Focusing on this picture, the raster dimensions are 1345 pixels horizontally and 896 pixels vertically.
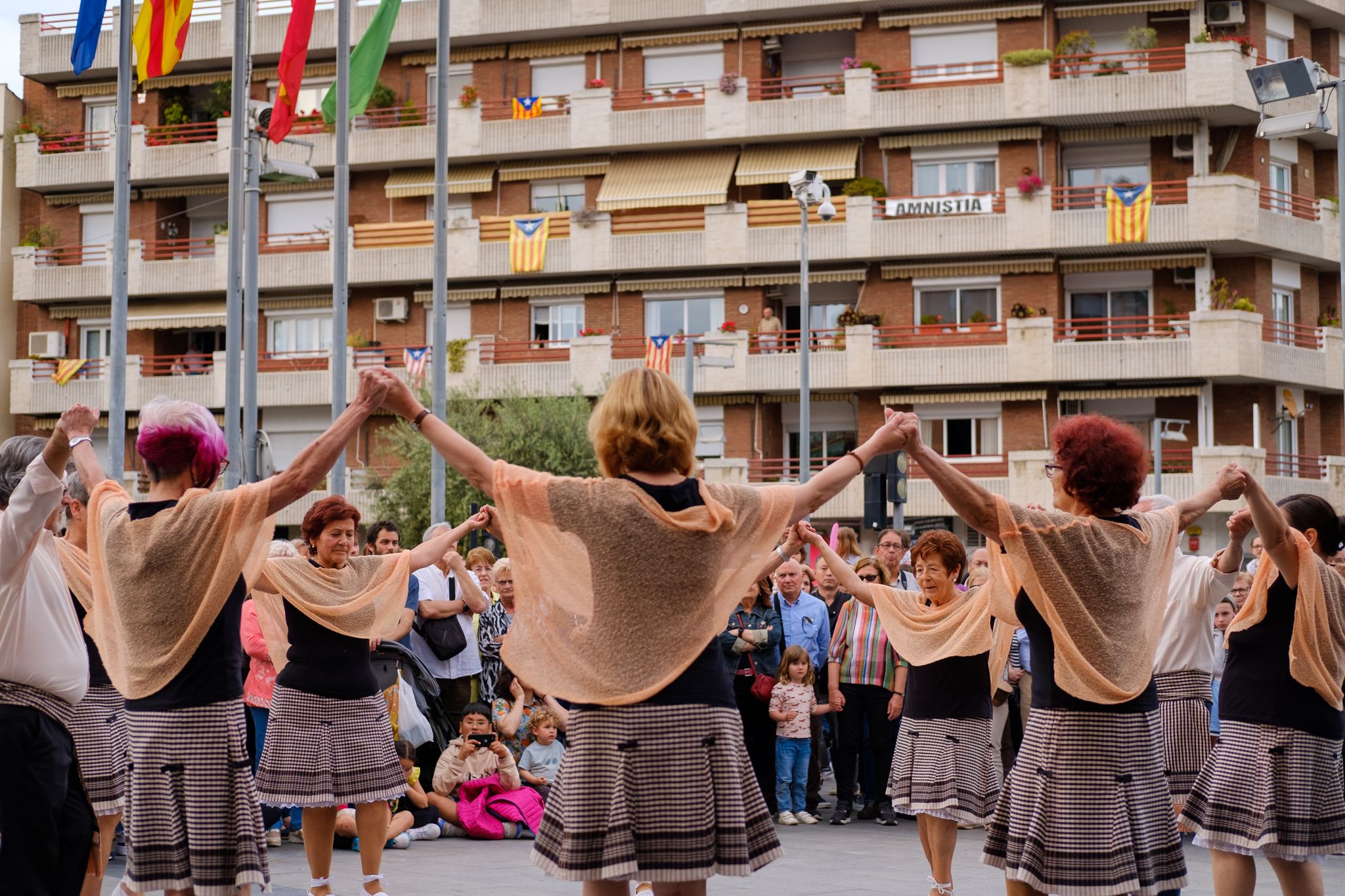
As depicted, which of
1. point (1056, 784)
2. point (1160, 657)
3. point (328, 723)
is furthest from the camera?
point (1160, 657)

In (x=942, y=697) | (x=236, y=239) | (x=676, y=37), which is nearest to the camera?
(x=942, y=697)

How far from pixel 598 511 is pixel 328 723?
13.0 ft

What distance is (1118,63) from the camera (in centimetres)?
4038

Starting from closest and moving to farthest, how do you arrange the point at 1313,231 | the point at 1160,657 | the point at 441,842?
the point at 1160,657, the point at 441,842, the point at 1313,231

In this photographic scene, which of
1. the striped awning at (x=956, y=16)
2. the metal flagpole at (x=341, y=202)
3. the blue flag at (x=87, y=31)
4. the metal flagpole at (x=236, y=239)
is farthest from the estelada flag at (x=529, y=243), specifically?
the blue flag at (x=87, y=31)

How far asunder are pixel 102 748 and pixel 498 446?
33.5 metres

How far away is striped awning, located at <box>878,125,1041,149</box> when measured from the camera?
41.3 metres

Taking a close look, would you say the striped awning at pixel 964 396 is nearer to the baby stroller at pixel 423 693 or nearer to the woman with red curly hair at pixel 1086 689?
the baby stroller at pixel 423 693

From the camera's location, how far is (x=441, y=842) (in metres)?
13.6

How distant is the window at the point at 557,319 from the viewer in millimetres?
44875

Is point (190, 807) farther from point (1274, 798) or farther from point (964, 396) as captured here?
point (964, 396)

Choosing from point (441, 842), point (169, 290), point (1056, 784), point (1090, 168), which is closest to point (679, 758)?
point (1056, 784)

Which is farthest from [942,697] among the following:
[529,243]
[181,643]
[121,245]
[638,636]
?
[529,243]

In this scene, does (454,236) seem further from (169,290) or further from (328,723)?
(328,723)
